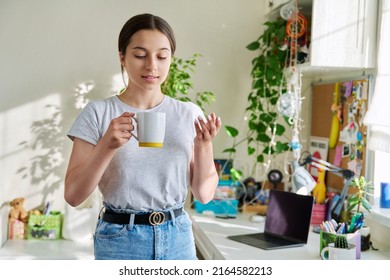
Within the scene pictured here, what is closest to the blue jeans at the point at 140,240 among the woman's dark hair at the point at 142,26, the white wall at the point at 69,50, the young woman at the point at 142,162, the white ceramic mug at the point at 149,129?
the young woman at the point at 142,162

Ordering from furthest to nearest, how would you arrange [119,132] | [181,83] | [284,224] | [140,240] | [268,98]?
1. [268,98]
2. [181,83]
3. [284,224]
4. [140,240]
5. [119,132]

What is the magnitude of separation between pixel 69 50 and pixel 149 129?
0.55 m

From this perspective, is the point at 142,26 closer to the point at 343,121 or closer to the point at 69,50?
the point at 69,50

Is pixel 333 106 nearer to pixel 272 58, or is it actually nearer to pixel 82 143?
pixel 272 58

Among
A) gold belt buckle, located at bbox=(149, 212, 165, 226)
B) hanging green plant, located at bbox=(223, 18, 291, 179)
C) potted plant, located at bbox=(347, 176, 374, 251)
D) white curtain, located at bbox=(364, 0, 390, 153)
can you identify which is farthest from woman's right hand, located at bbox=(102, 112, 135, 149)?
hanging green plant, located at bbox=(223, 18, 291, 179)

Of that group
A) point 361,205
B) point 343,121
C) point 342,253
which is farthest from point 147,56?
point 343,121

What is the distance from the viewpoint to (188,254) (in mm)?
883

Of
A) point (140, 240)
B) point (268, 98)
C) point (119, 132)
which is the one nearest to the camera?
point (119, 132)

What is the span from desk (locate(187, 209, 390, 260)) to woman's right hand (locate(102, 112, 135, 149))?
2.02 feet

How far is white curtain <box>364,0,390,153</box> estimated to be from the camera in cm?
139

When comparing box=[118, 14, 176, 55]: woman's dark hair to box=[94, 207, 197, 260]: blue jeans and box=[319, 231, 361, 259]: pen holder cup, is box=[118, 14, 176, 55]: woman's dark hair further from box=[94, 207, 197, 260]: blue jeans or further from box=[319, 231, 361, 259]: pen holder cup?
box=[319, 231, 361, 259]: pen holder cup

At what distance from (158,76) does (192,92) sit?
88cm

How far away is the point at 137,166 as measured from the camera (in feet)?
2.66

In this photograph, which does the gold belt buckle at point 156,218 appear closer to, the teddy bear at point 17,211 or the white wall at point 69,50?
the white wall at point 69,50
